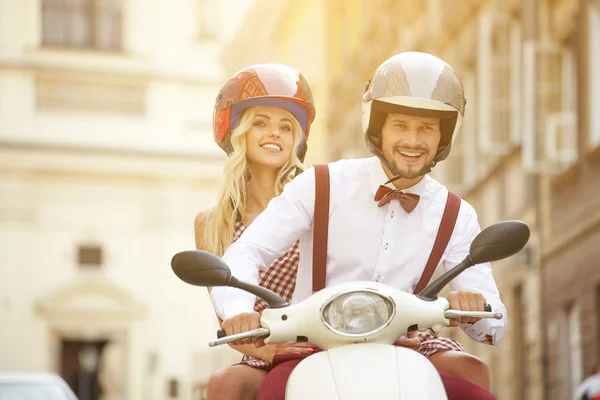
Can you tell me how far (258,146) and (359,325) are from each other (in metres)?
1.71

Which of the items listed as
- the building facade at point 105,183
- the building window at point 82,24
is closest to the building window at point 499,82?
the building facade at point 105,183

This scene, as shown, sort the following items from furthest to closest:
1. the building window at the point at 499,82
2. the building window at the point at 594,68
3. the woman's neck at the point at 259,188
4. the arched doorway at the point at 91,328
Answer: the arched doorway at the point at 91,328
the building window at the point at 499,82
the building window at the point at 594,68
the woman's neck at the point at 259,188

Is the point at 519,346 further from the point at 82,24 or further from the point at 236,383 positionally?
the point at 82,24

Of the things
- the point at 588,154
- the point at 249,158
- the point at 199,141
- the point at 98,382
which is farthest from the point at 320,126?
the point at 249,158

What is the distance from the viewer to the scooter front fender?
375 centimetres

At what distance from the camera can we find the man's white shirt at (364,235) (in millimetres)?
4398

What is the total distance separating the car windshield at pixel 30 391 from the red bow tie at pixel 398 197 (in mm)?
10535

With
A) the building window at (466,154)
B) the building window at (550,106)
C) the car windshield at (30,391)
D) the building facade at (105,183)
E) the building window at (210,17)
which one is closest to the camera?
the car windshield at (30,391)

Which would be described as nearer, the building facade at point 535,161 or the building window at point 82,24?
the building facade at point 535,161

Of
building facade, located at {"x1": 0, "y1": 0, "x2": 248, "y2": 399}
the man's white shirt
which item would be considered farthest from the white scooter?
building facade, located at {"x1": 0, "y1": 0, "x2": 248, "y2": 399}

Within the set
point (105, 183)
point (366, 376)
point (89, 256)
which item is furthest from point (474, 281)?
point (105, 183)

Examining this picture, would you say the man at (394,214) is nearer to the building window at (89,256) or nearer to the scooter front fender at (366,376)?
the scooter front fender at (366,376)

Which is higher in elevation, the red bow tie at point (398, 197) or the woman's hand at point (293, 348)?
the red bow tie at point (398, 197)

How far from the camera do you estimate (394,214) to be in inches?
179
